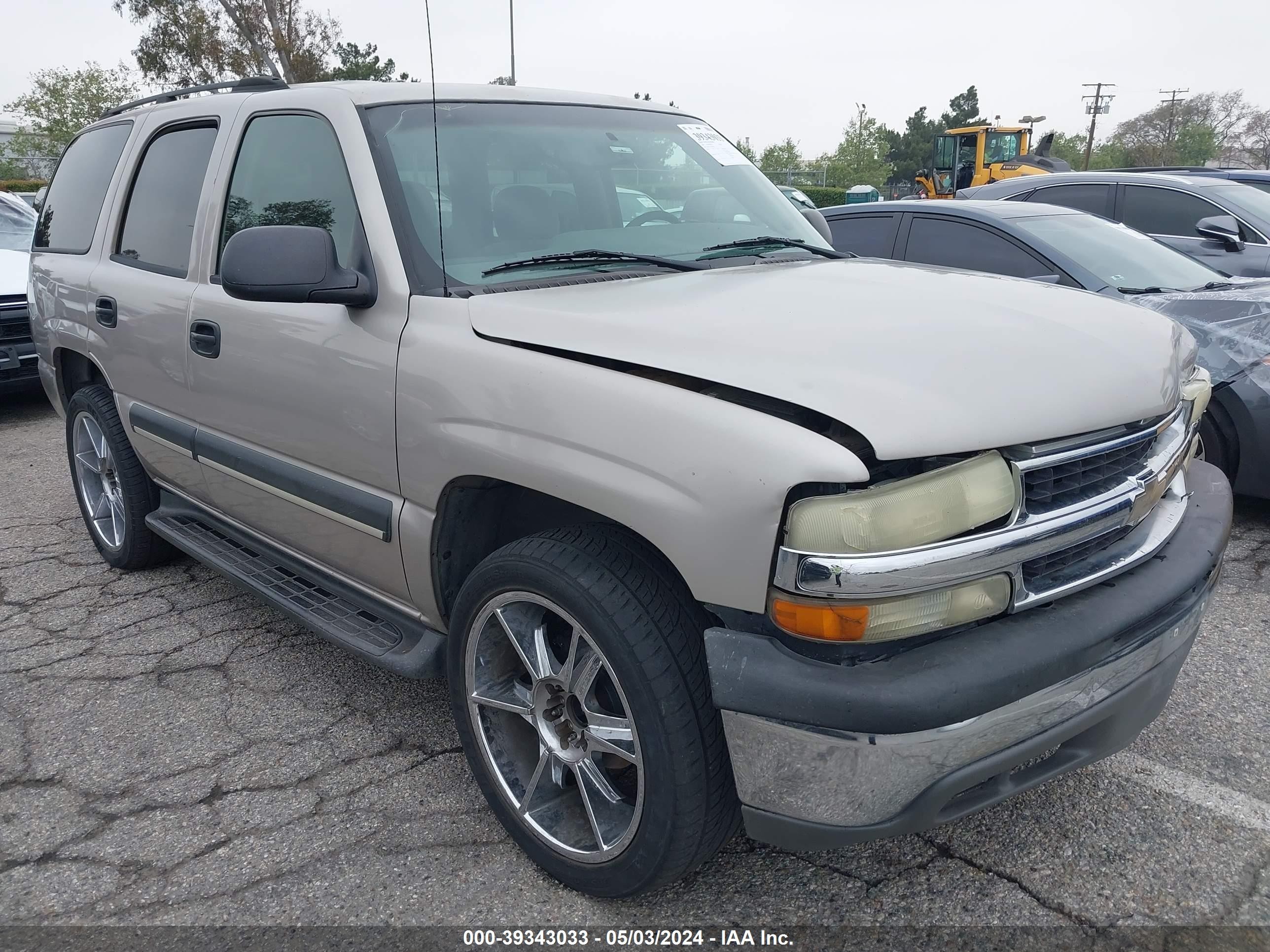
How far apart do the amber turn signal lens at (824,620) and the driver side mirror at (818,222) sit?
6.46 ft

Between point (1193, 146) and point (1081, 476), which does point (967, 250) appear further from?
point (1193, 146)

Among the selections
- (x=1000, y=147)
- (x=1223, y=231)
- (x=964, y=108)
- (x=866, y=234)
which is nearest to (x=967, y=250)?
(x=866, y=234)

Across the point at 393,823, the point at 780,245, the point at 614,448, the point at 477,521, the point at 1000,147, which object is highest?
the point at 1000,147

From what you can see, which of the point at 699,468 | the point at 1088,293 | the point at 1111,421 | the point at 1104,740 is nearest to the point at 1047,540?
the point at 1111,421

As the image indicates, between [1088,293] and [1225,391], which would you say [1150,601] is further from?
[1225,391]

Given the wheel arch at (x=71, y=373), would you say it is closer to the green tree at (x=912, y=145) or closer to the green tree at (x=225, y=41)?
the green tree at (x=225, y=41)

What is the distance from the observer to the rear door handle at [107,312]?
12.0 feet

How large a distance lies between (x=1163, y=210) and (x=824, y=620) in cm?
722

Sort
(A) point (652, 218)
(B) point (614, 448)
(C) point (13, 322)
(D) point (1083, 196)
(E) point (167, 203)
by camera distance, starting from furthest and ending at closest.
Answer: (D) point (1083, 196) < (C) point (13, 322) < (E) point (167, 203) < (A) point (652, 218) < (B) point (614, 448)

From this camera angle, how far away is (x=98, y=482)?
4.42 m

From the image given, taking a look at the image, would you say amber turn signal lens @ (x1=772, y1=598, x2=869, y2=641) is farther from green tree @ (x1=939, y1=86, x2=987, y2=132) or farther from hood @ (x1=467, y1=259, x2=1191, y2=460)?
green tree @ (x1=939, y1=86, x2=987, y2=132)

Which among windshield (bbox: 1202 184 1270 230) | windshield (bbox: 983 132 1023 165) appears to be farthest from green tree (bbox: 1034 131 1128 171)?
windshield (bbox: 1202 184 1270 230)

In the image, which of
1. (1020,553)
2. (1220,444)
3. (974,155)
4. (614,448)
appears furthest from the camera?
(974,155)

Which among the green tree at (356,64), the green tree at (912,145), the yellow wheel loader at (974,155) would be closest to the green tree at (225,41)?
the green tree at (356,64)
